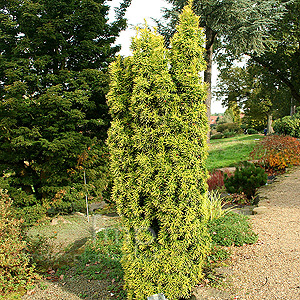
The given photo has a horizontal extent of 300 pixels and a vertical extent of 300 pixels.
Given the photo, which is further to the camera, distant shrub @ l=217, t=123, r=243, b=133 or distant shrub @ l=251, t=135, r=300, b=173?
distant shrub @ l=217, t=123, r=243, b=133

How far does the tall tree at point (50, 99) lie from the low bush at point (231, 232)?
4.30m

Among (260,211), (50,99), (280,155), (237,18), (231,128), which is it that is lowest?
(260,211)

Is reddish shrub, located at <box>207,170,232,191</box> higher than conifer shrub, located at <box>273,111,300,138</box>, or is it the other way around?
conifer shrub, located at <box>273,111,300,138</box>

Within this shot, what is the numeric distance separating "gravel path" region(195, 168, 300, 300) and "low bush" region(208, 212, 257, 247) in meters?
0.12

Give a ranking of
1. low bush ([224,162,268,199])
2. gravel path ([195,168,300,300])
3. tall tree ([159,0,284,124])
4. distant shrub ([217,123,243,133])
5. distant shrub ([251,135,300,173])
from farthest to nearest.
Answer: distant shrub ([217,123,243,133]) → tall tree ([159,0,284,124]) → distant shrub ([251,135,300,173]) → low bush ([224,162,268,199]) → gravel path ([195,168,300,300])

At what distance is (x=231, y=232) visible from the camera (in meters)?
4.18

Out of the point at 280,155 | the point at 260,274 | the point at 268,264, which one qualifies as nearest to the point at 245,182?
the point at 280,155

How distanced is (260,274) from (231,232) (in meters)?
0.86

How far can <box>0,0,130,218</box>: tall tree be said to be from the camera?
22.8 feet

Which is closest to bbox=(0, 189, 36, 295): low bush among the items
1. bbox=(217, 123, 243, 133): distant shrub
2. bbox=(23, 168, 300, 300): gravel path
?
bbox=(23, 168, 300, 300): gravel path

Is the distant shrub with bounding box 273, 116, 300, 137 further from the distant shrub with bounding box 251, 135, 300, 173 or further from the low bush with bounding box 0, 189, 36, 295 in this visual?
the low bush with bounding box 0, 189, 36, 295

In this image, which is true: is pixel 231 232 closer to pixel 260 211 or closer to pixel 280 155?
pixel 260 211

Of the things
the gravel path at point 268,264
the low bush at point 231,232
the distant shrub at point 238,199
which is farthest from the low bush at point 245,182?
the low bush at point 231,232

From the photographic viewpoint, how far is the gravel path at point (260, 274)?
308cm
